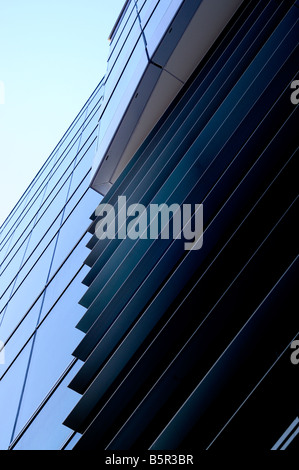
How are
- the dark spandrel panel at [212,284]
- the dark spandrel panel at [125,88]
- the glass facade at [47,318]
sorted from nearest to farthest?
the dark spandrel panel at [212,284], the glass facade at [47,318], the dark spandrel panel at [125,88]

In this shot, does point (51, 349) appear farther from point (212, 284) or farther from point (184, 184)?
point (212, 284)

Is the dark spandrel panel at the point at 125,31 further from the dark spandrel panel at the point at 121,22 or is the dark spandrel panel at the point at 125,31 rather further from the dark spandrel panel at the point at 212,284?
the dark spandrel panel at the point at 212,284

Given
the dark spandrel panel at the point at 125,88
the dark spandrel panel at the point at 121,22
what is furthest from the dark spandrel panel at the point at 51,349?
the dark spandrel panel at the point at 121,22

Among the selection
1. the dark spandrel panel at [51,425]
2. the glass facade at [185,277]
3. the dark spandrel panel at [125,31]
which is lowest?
the dark spandrel panel at [51,425]

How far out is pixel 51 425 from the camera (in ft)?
14.0

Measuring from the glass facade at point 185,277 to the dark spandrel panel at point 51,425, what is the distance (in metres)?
0.02

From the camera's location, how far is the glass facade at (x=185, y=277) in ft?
7.86

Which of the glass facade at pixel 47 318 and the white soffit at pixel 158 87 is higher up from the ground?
the white soffit at pixel 158 87

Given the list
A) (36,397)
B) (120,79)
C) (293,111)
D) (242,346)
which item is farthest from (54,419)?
(120,79)

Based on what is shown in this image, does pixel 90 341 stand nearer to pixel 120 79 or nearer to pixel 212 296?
pixel 212 296

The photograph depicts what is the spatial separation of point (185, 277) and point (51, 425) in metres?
2.10

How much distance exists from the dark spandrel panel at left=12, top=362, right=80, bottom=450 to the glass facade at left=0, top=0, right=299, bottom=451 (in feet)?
0.06

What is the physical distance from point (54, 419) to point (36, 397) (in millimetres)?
637

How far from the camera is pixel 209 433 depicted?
2.45 meters
